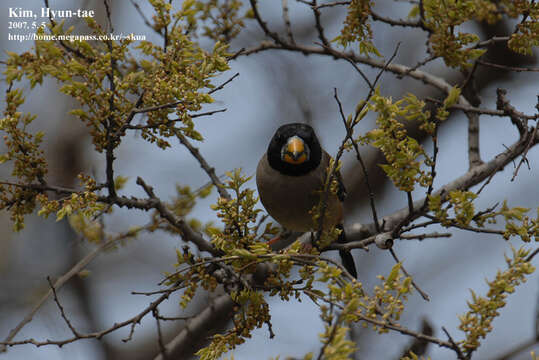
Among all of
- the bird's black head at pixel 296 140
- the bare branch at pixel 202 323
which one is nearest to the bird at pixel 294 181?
the bird's black head at pixel 296 140

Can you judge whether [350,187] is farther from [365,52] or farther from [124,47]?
[124,47]

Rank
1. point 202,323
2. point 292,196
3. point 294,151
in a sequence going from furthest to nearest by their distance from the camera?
point 202,323
point 292,196
point 294,151

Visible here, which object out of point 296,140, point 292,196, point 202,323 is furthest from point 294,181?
point 202,323

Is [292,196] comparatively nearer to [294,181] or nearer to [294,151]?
[294,181]

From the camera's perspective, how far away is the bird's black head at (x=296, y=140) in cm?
351

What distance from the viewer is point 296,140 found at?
3314 mm

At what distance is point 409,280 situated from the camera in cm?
185

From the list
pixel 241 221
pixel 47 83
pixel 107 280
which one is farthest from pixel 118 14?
pixel 241 221

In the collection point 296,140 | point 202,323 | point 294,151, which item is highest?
point 296,140

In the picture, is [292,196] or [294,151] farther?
[292,196]

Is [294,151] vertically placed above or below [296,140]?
below

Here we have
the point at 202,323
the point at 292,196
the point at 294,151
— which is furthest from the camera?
the point at 202,323

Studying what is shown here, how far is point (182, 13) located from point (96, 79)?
0.45 meters

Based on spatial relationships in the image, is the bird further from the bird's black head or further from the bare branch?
the bare branch
